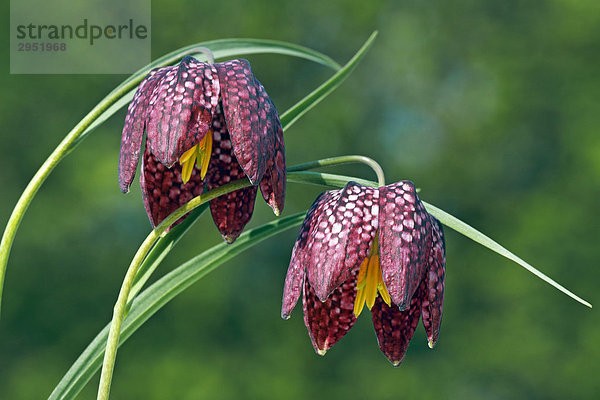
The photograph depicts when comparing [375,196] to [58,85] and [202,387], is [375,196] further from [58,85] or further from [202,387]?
[58,85]

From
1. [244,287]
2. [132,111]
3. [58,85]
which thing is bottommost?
[244,287]

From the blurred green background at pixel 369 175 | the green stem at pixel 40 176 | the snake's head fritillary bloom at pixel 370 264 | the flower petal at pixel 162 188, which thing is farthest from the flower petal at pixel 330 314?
the blurred green background at pixel 369 175

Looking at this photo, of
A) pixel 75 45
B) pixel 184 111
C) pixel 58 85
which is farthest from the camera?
pixel 58 85

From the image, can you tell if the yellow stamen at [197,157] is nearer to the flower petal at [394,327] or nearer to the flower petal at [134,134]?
the flower petal at [134,134]

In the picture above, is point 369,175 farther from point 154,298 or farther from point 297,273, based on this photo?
point 297,273

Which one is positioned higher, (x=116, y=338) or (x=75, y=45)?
(x=116, y=338)

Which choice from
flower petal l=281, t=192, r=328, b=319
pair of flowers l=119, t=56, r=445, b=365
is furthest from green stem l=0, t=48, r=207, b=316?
flower petal l=281, t=192, r=328, b=319

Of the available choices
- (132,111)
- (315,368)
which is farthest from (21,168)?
(132,111)

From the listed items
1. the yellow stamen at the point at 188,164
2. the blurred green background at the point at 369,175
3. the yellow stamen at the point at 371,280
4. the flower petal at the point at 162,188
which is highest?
the yellow stamen at the point at 188,164
